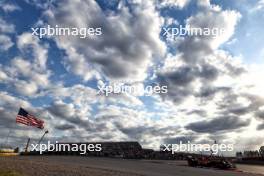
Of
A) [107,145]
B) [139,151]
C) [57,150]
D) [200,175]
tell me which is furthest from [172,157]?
[200,175]

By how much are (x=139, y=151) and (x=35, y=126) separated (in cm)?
4309

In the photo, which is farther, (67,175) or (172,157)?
(172,157)

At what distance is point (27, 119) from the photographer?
43.9 meters

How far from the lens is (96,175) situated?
65.9 feet

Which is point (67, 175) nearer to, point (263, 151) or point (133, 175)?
point (133, 175)

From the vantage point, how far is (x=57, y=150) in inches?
3268

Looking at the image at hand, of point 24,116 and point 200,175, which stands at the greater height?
point 24,116

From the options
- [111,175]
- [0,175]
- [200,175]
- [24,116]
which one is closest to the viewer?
[0,175]

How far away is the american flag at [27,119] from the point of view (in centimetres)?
4272

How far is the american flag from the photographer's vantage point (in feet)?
140

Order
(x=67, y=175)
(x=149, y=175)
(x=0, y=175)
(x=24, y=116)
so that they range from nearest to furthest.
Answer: (x=0, y=175)
(x=67, y=175)
(x=149, y=175)
(x=24, y=116)

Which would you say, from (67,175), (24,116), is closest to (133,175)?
(67,175)

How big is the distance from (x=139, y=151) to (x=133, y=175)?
64.4 m

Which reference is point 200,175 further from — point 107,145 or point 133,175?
point 107,145
